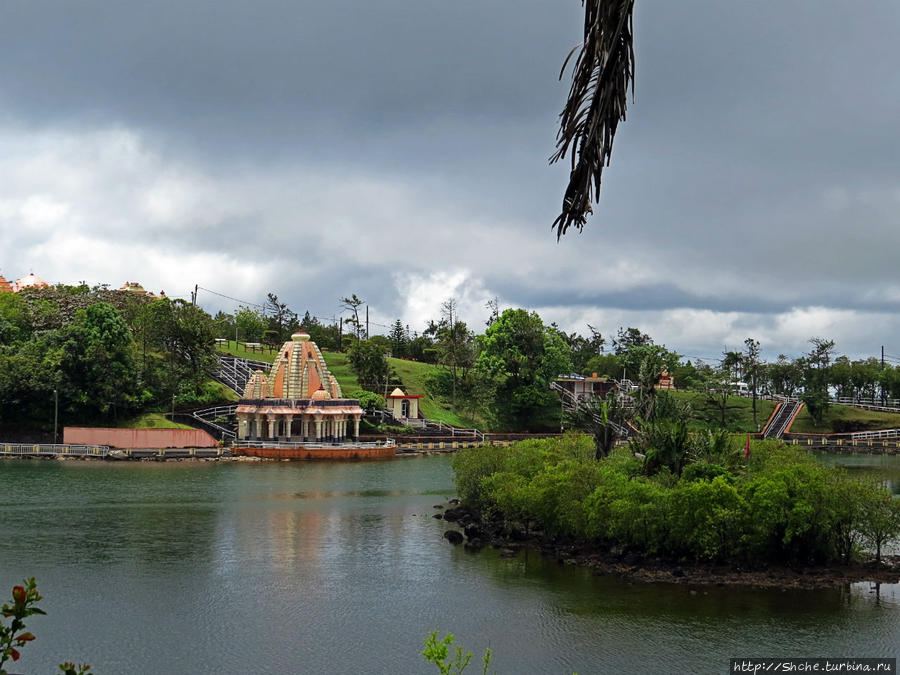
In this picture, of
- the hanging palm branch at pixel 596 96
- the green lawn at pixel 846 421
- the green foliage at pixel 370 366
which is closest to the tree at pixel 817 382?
the green lawn at pixel 846 421

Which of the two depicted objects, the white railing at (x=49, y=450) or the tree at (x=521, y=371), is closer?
the white railing at (x=49, y=450)

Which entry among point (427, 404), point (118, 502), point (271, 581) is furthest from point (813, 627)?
point (427, 404)

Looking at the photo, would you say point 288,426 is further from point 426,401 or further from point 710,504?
point 710,504

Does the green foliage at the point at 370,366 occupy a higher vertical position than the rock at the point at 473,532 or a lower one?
higher

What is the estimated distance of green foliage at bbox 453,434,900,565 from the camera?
93.2 feet

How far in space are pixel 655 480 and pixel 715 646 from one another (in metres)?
9.98

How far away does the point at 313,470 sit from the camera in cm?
6047

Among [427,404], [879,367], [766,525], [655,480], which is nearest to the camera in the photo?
[766,525]

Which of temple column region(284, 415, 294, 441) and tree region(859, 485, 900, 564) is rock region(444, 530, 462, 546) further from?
temple column region(284, 415, 294, 441)

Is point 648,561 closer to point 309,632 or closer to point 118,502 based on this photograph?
point 309,632

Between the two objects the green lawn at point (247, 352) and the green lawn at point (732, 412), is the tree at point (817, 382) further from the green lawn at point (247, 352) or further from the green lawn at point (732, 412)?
the green lawn at point (247, 352)

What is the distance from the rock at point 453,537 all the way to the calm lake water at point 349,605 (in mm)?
697

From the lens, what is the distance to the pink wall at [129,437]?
66.9 m

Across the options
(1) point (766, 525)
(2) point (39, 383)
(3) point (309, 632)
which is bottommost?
(3) point (309, 632)
